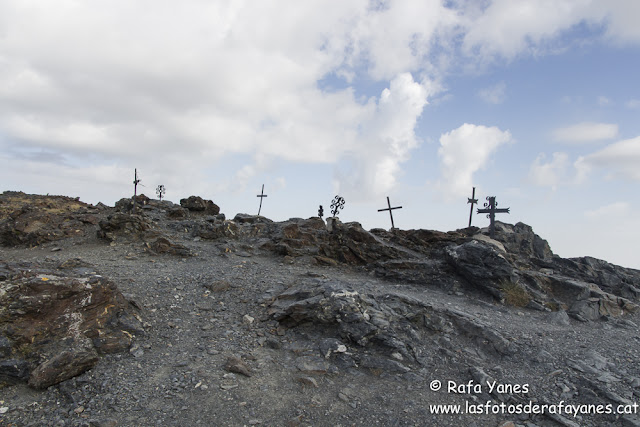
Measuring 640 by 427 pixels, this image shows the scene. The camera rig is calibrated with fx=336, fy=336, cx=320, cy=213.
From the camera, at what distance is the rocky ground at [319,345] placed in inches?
312

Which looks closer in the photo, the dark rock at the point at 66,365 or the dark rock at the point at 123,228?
the dark rock at the point at 66,365

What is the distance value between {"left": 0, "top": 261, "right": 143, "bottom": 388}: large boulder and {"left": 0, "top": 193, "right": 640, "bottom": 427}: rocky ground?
0.04 meters

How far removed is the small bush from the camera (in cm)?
1546

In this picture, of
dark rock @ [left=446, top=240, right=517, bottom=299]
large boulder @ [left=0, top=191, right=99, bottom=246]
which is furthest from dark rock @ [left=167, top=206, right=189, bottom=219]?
dark rock @ [left=446, top=240, right=517, bottom=299]

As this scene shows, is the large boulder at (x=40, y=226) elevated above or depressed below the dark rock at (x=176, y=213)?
below

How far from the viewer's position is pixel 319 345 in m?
10.5

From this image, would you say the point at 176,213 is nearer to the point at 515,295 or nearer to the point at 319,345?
the point at 319,345

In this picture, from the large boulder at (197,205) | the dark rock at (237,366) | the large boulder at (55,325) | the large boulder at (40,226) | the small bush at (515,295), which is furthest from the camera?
the large boulder at (197,205)

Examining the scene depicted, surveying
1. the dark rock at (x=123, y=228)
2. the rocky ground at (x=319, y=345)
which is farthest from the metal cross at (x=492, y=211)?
the dark rock at (x=123, y=228)

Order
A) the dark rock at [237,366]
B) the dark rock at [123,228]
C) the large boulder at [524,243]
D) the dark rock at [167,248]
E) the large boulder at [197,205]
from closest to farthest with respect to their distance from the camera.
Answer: the dark rock at [237,366] < the dark rock at [167,248] < the dark rock at [123,228] < the large boulder at [524,243] < the large boulder at [197,205]

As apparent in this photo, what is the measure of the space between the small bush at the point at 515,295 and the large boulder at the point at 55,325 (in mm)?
15211

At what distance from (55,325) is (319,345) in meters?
7.32

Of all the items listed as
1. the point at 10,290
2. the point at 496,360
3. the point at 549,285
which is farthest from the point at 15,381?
the point at 549,285

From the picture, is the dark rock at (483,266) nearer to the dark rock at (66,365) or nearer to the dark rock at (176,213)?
the dark rock at (66,365)
